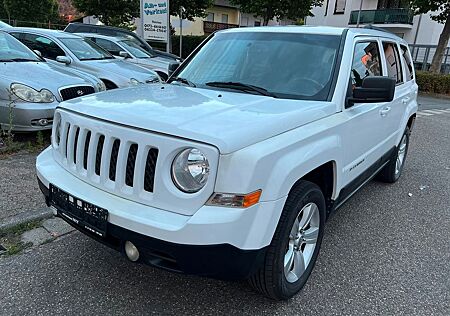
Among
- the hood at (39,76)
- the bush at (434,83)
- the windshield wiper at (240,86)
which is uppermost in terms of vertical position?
the windshield wiper at (240,86)

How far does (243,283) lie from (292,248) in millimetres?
463

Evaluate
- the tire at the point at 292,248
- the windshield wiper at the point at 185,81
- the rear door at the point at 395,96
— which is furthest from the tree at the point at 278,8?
the tire at the point at 292,248

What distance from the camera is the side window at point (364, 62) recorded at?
10.6ft

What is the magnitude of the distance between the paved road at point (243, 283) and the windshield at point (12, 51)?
13.5 feet

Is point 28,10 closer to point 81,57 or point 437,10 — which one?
point 81,57

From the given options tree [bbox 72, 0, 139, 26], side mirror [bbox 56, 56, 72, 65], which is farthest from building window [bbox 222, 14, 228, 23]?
side mirror [bbox 56, 56, 72, 65]

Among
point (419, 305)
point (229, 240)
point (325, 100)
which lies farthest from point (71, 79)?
point (419, 305)

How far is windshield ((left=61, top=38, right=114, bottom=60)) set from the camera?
7.91 m

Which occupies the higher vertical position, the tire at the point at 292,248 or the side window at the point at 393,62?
the side window at the point at 393,62

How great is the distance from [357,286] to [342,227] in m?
0.98

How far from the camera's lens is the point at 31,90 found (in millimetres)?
5211

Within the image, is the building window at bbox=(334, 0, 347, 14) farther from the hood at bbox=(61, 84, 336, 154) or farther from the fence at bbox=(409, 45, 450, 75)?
the hood at bbox=(61, 84, 336, 154)

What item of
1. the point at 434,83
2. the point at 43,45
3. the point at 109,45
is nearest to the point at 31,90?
the point at 43,45

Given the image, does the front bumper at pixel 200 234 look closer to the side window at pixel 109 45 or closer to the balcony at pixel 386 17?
the side window at pixel 109 45
